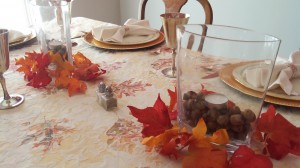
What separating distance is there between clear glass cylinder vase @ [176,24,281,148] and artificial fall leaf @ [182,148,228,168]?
0.06 meters

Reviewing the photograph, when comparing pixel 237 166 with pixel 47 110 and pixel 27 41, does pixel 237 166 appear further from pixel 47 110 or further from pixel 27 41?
pixel 27 41

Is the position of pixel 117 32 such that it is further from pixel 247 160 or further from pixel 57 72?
pixel 247 160

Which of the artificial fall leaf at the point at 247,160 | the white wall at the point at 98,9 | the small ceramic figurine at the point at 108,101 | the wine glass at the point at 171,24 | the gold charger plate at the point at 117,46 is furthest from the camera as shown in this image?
the white wall at the point at 98,9

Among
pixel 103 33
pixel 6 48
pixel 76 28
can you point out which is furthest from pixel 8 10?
pixel 6 48

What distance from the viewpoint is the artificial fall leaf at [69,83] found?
723mm

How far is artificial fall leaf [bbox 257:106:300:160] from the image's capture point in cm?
47

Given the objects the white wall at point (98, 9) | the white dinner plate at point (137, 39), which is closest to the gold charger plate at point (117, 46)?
the white dinner plate at point (137, 39)

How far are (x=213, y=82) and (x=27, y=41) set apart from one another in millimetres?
833

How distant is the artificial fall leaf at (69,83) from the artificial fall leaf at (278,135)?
435 millimetres

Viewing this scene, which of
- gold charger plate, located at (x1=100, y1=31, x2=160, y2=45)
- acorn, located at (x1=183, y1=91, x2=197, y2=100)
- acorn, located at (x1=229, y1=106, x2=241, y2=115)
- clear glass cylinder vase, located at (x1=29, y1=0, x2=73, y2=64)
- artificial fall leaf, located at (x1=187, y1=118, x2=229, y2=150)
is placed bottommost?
artificial fall leaf, located at (x1=187, y1=118, x2=229, y2=150)

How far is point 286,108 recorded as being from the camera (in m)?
0.62

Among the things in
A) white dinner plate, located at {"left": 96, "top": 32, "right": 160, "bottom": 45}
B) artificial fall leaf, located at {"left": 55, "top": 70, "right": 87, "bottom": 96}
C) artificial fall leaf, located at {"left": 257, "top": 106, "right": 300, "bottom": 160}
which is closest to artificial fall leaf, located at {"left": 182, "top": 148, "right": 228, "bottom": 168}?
artificial fall leaf, located at {"left": 257, "top": 106, "right": 300, "bottom": 160}

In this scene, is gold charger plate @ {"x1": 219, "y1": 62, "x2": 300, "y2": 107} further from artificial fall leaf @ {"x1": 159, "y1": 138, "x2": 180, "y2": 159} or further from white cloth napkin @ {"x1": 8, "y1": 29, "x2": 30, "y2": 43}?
white cloth napkin @ {"x1": 8, "y1": 29, "x2": 30, "y2": 43}

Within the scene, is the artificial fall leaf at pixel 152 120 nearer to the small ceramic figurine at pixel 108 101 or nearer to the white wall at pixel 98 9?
the small ceramic figurine at pixel 108 101
